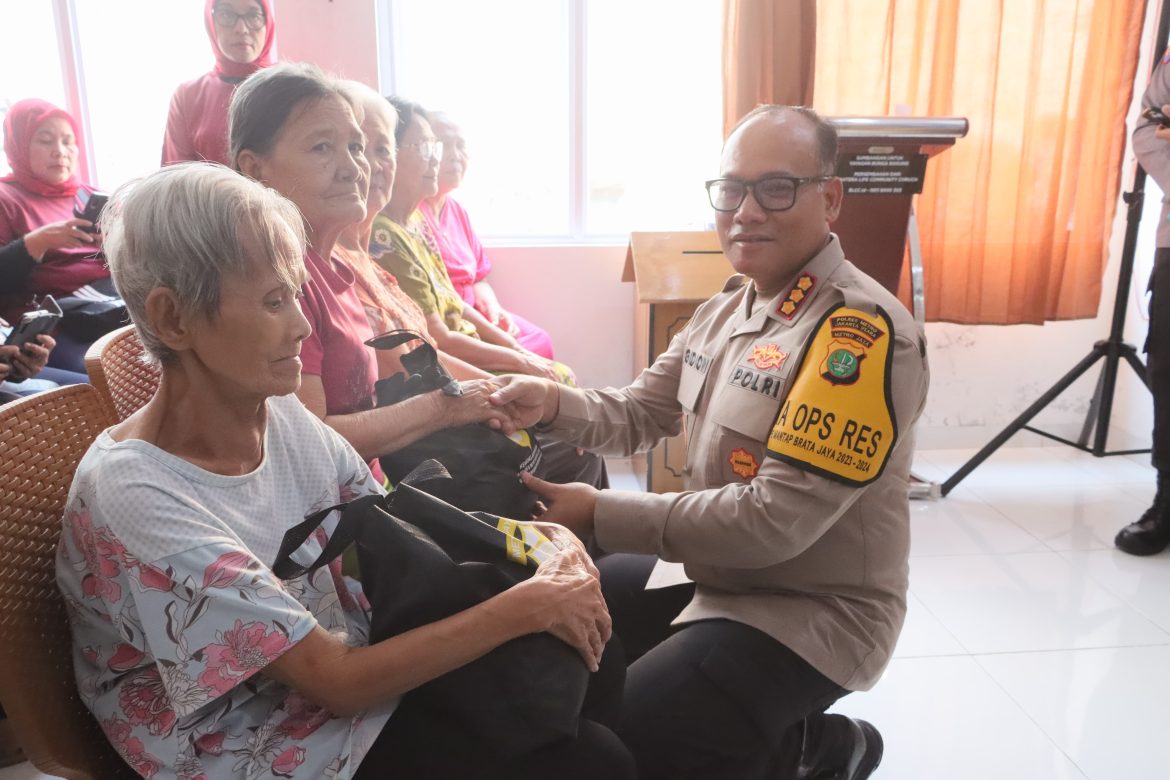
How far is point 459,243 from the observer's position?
3369mm

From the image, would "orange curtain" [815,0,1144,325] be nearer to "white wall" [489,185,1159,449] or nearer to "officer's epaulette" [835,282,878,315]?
"white wall" [489,185,1159,449]

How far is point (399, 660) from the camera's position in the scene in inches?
36.8

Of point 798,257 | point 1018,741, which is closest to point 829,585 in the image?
point 798,257

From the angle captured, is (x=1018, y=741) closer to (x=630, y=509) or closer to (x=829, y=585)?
(x=829, y=585)

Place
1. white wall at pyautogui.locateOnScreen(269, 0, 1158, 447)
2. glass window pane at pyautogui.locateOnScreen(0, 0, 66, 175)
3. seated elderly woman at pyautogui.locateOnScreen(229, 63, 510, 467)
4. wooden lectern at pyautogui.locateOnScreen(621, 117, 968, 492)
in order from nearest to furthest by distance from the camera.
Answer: seated elderly woman at pyautogui.locateOnScreen(229, 63, 510, 467) → wooden lectern at pyautogui.locateOnScreen(621, 117, 968, 492) → glass window pane at pyautogui.locateOnScreen(0, 0, 66, 175) → white wall at pyautogui.locateOnScreen(269, 0, 1158, 447)

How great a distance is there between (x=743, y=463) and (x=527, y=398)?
462 mm

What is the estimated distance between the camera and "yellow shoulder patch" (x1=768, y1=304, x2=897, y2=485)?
1248mm

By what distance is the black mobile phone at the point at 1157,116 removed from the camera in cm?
272

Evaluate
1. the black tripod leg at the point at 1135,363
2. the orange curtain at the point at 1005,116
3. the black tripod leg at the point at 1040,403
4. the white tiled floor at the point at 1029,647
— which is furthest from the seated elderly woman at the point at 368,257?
the black tripod leg at the point at 1135,363

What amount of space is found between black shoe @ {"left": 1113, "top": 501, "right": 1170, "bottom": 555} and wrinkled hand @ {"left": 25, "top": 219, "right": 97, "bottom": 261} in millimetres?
3570

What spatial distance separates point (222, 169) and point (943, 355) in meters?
3.62

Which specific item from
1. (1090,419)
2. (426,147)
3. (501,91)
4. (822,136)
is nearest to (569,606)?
(822,136)

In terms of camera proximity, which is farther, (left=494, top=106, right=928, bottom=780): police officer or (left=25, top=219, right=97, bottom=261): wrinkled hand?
(left=25, top=219, right=97, bottom=261): wrinkled hand

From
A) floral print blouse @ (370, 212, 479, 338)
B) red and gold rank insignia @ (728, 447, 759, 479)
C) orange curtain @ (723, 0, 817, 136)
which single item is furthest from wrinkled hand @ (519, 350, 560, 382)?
orange curtain @ (723, 0, 817, 136)
